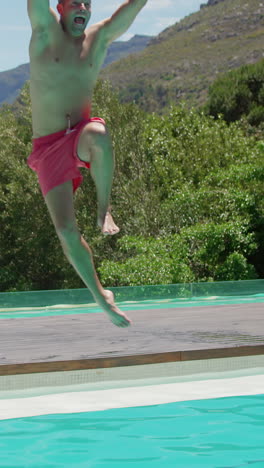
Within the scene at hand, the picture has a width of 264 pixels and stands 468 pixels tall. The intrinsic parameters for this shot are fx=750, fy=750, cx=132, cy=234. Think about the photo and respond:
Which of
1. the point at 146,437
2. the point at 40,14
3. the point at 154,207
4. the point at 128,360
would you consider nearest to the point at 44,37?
the point at 40,14

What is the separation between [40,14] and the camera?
3193 millimetres

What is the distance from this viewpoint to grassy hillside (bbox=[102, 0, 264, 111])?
66.5 meters

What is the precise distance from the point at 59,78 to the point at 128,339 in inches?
159

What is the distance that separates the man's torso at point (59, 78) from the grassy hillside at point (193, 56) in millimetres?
57087

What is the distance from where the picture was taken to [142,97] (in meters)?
70.7

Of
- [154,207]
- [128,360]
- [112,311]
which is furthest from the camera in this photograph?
[154,207]

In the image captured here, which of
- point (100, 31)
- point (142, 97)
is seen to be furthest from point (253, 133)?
point (142, 97)

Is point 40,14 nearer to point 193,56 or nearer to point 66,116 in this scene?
point 66,116

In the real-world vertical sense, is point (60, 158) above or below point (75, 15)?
below

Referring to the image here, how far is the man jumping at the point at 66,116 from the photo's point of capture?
3.20 m

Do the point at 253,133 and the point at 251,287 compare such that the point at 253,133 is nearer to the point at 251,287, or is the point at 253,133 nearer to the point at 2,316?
the point at 251,287

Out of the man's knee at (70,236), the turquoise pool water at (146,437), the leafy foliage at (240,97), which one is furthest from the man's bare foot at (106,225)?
the leafy foliage at (240,97)

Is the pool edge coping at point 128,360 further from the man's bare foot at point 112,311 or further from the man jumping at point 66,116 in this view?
the man jumping at point 66,116

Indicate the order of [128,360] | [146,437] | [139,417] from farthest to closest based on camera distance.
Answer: [128,360], [139,417], [146,437]
